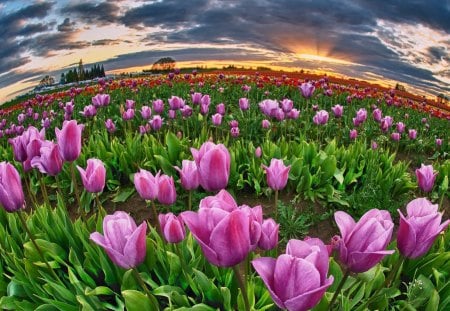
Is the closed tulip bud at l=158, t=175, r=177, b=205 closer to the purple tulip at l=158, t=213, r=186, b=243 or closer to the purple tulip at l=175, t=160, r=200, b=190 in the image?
the purple tulip at l=175, t=160, r=200, b=190

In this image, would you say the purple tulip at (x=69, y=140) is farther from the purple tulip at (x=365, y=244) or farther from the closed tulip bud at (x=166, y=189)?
the purple tulip at (x=365, y=244)

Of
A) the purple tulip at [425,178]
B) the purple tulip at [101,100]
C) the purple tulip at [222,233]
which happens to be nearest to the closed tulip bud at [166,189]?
the purple tulip at [222,233]

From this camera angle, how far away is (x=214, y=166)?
208cm

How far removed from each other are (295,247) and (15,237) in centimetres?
288

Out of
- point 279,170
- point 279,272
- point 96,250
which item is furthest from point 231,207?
point 96,250

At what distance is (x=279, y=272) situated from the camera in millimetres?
1333

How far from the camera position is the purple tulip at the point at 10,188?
229 cm

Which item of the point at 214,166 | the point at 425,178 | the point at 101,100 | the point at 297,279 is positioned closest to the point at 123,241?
the point at 214,166

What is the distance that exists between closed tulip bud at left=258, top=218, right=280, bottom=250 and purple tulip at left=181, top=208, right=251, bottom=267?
44 cm

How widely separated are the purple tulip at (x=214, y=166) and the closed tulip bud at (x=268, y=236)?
293mm

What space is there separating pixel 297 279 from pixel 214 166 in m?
0.85

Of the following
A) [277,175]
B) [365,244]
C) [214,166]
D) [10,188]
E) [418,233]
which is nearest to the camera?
[365,244]

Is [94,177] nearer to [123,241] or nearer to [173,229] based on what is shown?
[173,229]

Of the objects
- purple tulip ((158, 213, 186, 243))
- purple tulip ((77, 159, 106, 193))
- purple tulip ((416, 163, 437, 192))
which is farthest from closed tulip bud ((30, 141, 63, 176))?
purple tulip ((416, 163, 437, 192))
